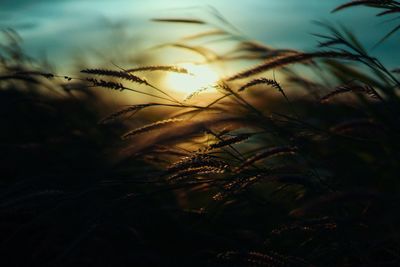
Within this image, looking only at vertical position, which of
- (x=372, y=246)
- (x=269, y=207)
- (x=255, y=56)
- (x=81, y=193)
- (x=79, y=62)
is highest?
(x=79, y=62)

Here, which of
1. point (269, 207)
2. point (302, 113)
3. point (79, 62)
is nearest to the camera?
point (269, 207)

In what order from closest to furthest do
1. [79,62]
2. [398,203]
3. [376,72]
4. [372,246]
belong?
[398,203] < [372,246] < [376,72] < [79,62]

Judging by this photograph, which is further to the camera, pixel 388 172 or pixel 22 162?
pixel 22 162

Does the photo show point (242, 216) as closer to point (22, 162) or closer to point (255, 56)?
point (255, 56)

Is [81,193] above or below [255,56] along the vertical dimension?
below

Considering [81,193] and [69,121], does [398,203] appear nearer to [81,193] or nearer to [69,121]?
[81,193]

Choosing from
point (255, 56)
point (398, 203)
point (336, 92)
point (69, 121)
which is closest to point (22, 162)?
point (69, 121)

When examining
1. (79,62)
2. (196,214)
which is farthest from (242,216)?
(79,62)
